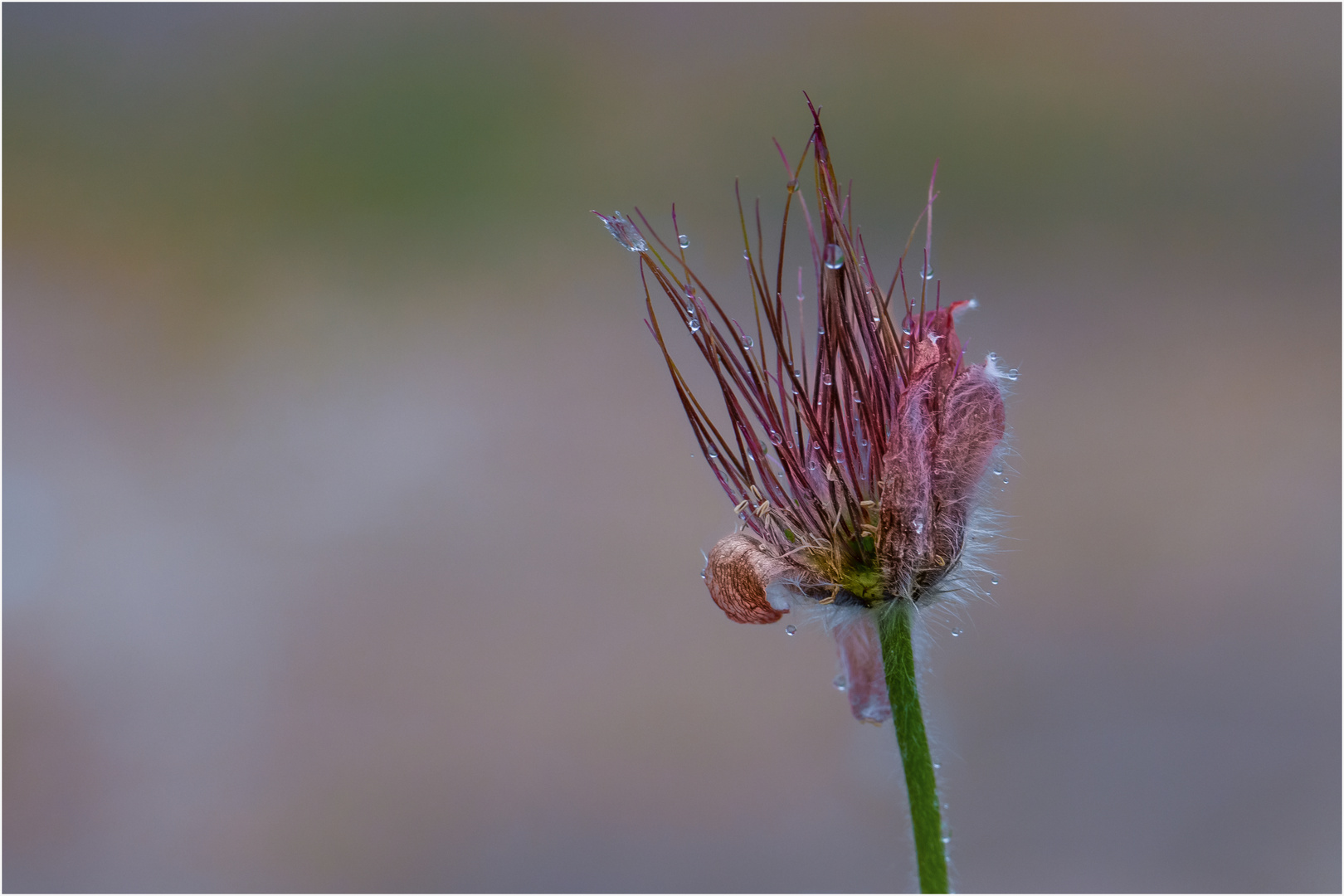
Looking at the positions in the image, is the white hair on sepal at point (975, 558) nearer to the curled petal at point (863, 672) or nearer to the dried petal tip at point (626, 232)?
the curled petal at point (863, 672)

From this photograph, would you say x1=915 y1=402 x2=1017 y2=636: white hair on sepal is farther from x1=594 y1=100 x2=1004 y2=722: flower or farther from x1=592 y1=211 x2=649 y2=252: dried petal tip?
x1=592 y1=211 x2=649 y2=252: dried petal tip

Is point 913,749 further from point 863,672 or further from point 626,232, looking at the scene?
point 626,232

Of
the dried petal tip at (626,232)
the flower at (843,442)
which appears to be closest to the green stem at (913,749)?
the flower at (843,442)

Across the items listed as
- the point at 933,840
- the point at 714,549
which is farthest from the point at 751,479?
the point at 933,840

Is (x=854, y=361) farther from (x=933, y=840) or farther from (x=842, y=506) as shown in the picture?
(x=933, y=840)

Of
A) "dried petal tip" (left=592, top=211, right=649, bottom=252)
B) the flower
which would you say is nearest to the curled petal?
the flower

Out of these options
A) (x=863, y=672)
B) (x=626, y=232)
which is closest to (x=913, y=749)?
(x=863, y=672)

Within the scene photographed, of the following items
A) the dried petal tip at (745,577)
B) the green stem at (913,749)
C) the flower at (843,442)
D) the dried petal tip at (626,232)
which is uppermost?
the dried petal tip at (626,232)
